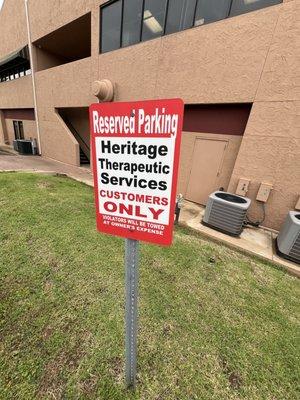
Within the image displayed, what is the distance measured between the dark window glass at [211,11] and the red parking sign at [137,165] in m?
6.66

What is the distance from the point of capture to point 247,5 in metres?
5.21

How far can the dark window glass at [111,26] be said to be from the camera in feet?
26.1

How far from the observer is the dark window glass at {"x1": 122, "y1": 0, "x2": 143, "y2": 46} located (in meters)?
7.34

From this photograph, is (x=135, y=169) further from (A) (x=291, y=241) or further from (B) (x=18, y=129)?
(B) (x=18, y=129)

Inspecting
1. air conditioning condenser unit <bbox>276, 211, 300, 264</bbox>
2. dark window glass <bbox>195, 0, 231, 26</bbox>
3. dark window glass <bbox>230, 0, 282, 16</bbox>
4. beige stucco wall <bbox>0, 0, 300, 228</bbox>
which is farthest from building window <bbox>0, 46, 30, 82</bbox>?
air conditioning condenser unit <bbox>276, 211, 300, 264</bbox>

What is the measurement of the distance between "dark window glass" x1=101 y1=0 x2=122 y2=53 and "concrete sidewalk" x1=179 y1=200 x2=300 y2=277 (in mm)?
7757

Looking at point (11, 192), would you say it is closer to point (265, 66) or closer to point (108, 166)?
point (108, 166)

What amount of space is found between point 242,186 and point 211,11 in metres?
5.10

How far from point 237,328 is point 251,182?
14.0ft

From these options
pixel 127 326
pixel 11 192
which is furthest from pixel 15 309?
pixel 11 192

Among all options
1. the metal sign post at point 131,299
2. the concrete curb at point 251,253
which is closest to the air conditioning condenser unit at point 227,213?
the concrete curb at point 251,253

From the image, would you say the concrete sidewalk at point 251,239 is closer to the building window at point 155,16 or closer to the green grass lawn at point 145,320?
Result: the green grass lawn at point 145,320

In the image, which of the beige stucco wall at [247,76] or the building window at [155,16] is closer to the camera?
the beige stucco wall at [247,76]

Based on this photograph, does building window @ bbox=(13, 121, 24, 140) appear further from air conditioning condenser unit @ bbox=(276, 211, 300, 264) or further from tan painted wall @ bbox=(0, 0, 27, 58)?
air conditioning condenser unit @ bbox=(276, 211, 300, 264)
